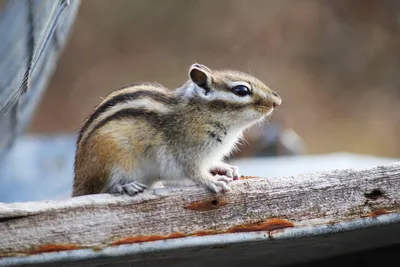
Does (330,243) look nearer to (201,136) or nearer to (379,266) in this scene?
(379,266)

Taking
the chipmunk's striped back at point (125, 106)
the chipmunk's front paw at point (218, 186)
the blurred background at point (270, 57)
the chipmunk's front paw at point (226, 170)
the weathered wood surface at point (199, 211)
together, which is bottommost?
the weathered wood surface at point (199, 211)

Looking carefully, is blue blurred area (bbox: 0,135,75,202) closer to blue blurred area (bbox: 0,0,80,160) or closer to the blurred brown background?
blue blurred area (bbox: 0,0,80,160)

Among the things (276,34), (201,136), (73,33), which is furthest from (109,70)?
(201,136)

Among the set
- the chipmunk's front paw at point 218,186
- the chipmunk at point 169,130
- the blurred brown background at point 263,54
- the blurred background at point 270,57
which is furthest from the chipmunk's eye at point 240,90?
the blurred brown background at point 263,54

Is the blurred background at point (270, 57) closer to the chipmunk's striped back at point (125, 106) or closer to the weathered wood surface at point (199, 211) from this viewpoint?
the chipmunk's striped back at point (125, 106)

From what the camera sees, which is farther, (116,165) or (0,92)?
(116,165)

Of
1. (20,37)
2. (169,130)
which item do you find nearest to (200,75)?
(169,130)

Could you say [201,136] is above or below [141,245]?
above

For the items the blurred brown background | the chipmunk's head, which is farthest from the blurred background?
the chipmunk's head
